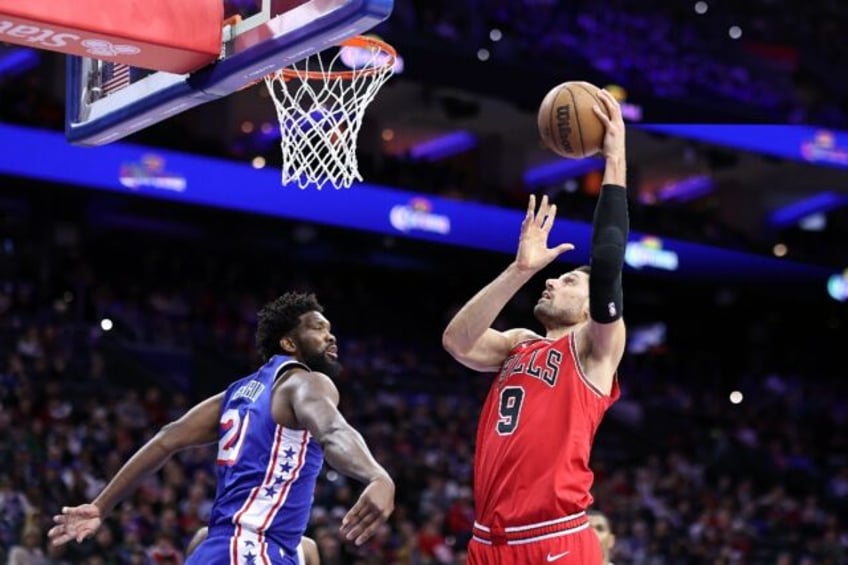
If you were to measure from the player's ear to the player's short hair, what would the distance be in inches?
0.8

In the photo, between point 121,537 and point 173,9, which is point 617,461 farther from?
point 173,9

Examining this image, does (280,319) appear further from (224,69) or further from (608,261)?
(608,261)

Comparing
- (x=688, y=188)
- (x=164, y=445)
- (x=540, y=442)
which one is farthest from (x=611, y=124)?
(x=688, y=188)

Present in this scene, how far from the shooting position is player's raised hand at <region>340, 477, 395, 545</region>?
4.31m

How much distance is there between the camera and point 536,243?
17.0ft

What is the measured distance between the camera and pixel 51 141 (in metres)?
18.4

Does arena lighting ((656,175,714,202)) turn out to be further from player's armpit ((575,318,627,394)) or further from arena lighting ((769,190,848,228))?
player's armpit ((575,318,627,394))

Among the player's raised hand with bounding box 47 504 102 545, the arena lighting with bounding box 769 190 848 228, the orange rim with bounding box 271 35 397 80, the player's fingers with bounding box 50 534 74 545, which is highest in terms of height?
the orange rim with bounding box 271 35 397 80

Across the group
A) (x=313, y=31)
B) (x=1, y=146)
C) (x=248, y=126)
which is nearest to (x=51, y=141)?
(x=1, y=146)

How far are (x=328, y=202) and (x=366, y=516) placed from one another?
17.3 meters

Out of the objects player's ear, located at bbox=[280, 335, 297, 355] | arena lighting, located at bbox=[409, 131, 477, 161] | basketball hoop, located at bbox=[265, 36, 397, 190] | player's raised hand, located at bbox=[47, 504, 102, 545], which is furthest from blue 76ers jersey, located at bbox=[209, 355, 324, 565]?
arena lighting, located at bbox=[409, 131, 477, 161]

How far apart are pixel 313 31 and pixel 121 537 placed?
7.33 m

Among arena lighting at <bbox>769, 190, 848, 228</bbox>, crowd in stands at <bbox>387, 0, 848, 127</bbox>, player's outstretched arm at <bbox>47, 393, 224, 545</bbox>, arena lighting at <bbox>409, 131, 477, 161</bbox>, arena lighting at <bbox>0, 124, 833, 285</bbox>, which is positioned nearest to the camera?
player's outstretched arm at <bbox>47, 393, 224, 545</bbox>

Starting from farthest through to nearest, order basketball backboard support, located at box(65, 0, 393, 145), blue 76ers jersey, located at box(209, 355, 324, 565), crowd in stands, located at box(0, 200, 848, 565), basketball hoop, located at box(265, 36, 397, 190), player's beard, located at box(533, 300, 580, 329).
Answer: crowd in stands, located at box(0, 200, 848, 565) → basketball hoop, located at box(265, 36, 397, 190) → player's beard, located at box(533, 300, 580, 329) → basketball backboard support, located at box(65, 0, 393, 145) → blue 76ers jersey, located at box(209, 355, 324, 565)
